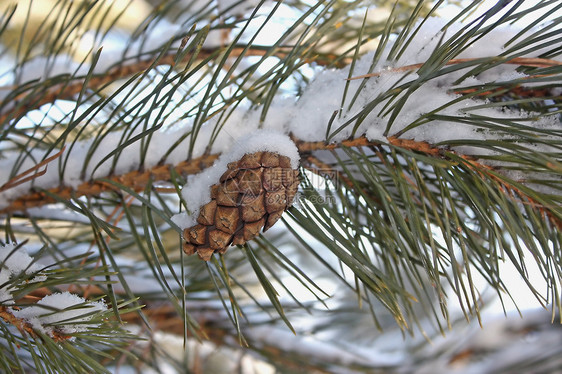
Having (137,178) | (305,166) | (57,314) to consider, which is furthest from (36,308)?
(305,166)

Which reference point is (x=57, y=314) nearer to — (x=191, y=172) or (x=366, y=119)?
(x=191, y=172)

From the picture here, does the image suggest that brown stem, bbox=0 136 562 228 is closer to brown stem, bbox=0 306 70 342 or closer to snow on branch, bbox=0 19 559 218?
snow on branch, bbox=0 19 559 218

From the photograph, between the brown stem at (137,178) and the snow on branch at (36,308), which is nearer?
the snow on branch at (36,308)

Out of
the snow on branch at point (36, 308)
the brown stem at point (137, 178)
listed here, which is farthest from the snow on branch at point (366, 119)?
the snow on branch at point (36, 308)

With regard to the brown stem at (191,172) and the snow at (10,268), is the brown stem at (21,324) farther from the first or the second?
the brown stem at (191,172)

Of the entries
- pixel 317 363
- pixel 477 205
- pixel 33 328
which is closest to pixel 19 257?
pixel 33 328

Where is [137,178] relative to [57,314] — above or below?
Result: above

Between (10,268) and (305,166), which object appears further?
(305,166)
